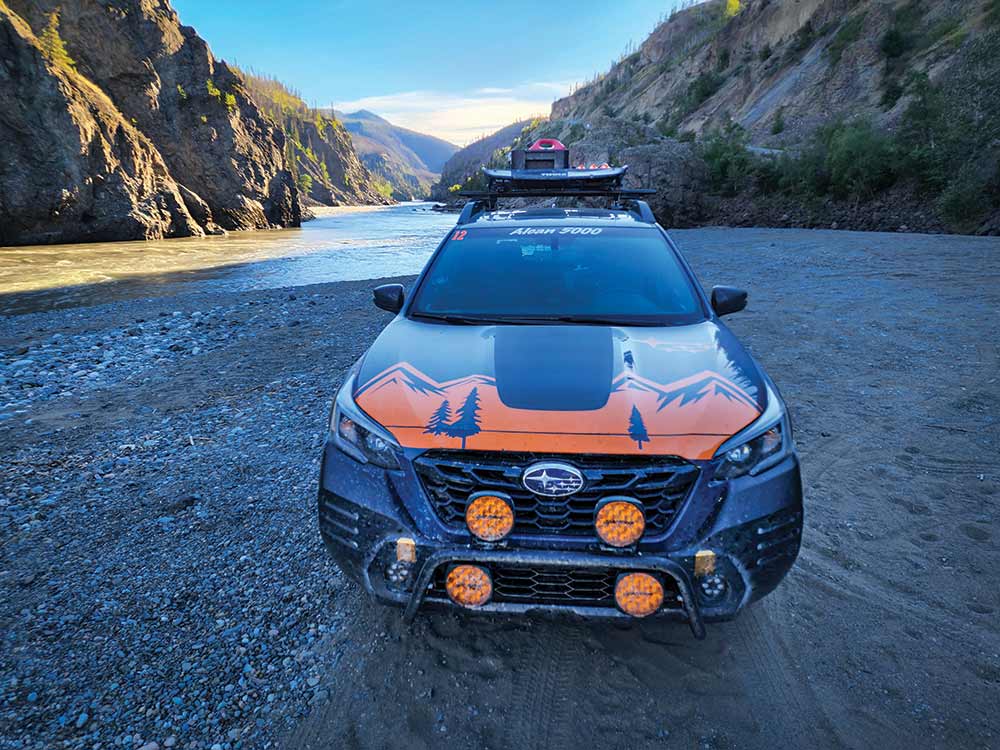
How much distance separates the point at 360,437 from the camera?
214cm

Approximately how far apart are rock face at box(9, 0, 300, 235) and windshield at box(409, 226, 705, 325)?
38876 millimetres

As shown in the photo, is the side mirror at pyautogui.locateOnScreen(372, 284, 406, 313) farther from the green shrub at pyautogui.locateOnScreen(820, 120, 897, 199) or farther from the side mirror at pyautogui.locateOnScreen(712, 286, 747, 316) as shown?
the green shrub at pyautogui.locateOnScreen(820, 120, 897, 199)

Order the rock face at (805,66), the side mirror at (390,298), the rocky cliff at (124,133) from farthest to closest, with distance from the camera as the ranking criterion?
the rock face at (805,66), the rocky cliff at (124,133), the side mirror at (390,298)

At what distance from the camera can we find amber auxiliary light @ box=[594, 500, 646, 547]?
6.10 feet

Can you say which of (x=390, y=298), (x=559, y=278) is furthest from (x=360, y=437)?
(x=559, y=278)

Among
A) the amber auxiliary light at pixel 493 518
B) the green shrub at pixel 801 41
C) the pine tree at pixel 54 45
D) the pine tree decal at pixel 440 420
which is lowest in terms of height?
the amber auxiliary light at pixel 493 518

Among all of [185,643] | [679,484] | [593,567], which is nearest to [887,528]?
[679,484]

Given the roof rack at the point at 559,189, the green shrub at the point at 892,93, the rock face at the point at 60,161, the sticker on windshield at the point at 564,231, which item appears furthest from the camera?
the green shrub at the point at 892,93

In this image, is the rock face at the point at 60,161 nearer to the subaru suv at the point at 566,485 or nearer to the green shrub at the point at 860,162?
the subaru suv at the point at 566,485

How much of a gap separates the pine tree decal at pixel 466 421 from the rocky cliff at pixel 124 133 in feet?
100

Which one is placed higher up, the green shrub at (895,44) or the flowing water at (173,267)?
the green shrub at (895,44)

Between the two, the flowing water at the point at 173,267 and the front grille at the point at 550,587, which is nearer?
the front grille at the point at 550,587

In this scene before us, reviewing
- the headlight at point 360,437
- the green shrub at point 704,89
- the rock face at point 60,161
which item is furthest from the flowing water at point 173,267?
the green shrub at point 704,89

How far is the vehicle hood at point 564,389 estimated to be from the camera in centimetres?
193
